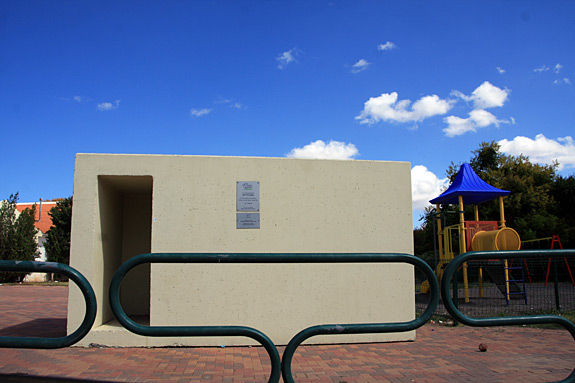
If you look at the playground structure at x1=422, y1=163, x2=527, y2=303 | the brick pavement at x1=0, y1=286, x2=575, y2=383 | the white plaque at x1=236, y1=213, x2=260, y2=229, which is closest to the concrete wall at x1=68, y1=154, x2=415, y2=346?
the white plaque at x1=236, y1=213, x2=260, y2=229

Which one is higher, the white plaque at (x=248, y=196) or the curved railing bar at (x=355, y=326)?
the white plaque at (x=248, y=196)

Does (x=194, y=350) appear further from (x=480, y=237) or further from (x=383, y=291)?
(x=480, y=237)

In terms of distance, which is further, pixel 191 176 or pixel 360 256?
pixel 191 176

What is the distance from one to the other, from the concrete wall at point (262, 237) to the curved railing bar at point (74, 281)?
338 cm

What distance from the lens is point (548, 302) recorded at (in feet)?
35.2

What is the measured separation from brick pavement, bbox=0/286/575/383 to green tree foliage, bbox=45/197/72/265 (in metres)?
22.7

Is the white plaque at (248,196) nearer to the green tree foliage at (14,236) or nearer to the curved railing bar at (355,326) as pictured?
the curved railing bar at (355,326)

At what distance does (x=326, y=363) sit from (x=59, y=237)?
27042 millimetres

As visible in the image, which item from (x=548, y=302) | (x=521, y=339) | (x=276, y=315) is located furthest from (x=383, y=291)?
(x=548, y=302)

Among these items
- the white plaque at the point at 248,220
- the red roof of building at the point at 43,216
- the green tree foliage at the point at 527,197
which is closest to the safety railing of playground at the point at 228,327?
the white plaque at the point at 248,220

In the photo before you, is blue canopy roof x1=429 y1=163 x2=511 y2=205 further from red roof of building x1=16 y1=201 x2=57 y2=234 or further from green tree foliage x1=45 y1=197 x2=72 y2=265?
red roof of building x1=16 y1=201 x2=57 y2=234

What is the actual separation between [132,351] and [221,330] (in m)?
3.74

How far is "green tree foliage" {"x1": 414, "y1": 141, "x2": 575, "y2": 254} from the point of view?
2397cm

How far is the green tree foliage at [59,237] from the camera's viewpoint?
27.0 meters
